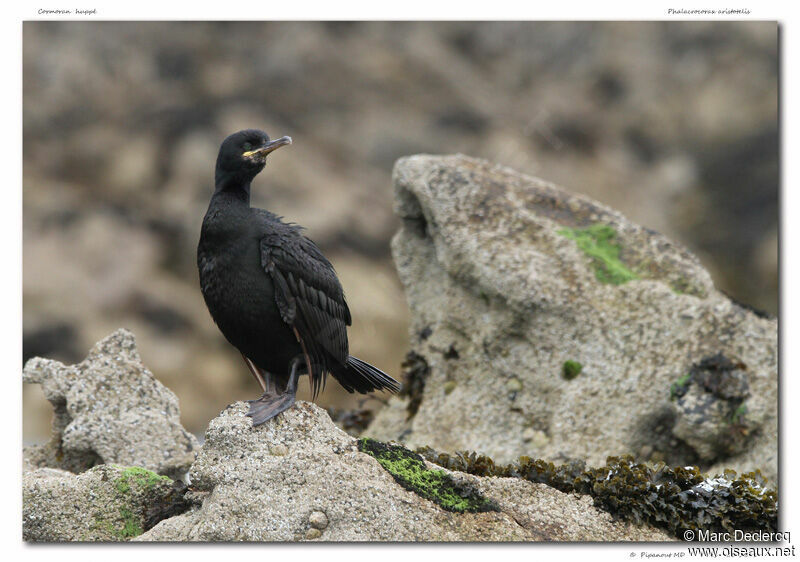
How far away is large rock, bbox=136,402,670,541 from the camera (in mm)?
4957

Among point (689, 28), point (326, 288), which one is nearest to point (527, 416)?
point (326, 288)

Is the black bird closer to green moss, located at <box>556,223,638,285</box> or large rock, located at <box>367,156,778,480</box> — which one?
large rock, located at <box>367,156,778,480</box>

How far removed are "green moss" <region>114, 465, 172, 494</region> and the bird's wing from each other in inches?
53.5

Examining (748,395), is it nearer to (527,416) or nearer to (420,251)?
(527,416)

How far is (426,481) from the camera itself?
5.33 m

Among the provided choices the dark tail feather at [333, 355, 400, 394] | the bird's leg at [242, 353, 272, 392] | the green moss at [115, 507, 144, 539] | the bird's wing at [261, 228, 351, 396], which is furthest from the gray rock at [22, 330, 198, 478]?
the bird's wing at [261, 228, 351, 396]

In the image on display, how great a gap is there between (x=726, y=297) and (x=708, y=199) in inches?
199

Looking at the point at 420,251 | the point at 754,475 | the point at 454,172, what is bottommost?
the point at 754,475

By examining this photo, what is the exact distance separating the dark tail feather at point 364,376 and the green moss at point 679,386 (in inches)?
93.3

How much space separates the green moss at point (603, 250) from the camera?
24.7 feet

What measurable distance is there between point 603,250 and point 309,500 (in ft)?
13.0

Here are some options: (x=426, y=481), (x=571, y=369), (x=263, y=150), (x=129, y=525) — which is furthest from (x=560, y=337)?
(x=129, y=525)

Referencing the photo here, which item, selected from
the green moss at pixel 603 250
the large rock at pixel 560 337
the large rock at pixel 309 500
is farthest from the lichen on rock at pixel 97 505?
the green moss at pixel 603 250

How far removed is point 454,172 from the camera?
8.02 metres
